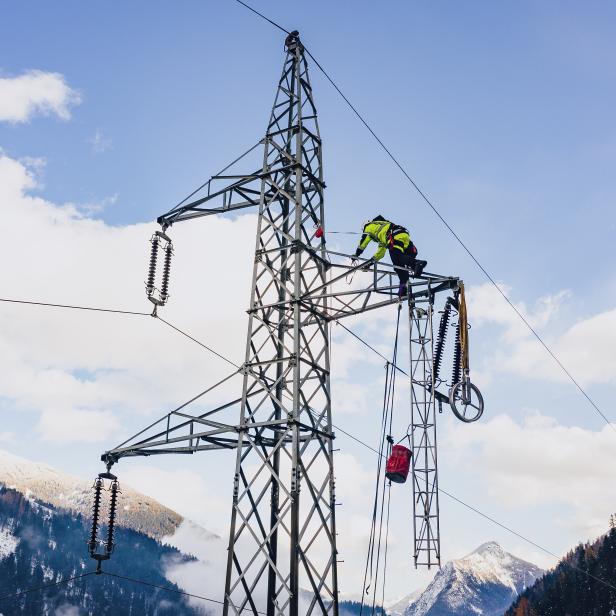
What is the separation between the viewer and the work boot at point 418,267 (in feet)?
65.7

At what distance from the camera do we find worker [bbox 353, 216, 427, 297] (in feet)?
66.2

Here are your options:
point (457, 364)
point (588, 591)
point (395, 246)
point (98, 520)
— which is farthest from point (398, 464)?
point (588, 591)

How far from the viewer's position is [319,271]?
21844mm

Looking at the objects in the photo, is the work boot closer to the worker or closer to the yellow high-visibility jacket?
the worker

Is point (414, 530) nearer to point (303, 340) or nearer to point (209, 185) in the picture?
point (303, 340)

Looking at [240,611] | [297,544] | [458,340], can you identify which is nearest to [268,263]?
[458,340]

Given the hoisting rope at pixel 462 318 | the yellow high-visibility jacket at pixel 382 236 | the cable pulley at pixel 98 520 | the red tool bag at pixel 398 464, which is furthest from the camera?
the cable pulley at pixel 98 520

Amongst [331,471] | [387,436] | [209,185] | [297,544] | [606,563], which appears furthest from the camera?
[606,563]

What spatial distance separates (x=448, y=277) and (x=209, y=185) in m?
8.82

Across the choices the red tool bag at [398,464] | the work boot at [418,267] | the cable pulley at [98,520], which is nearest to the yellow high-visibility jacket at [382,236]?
the work boot at [418,267]

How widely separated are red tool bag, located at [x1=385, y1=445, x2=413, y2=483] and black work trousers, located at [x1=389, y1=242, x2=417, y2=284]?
14.9ft

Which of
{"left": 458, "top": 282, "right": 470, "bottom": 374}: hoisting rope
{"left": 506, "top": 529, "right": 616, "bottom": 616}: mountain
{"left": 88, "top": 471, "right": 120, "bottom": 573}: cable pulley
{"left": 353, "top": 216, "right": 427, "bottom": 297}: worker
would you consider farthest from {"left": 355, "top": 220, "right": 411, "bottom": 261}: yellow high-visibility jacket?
{"left": 506, "top": 529, "right": 616, "bottom": 616}: mountain

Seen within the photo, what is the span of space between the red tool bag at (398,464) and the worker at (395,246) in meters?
4.17

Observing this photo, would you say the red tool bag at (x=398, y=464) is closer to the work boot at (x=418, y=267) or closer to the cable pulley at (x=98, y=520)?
the work boot at (x=418, y=267)
